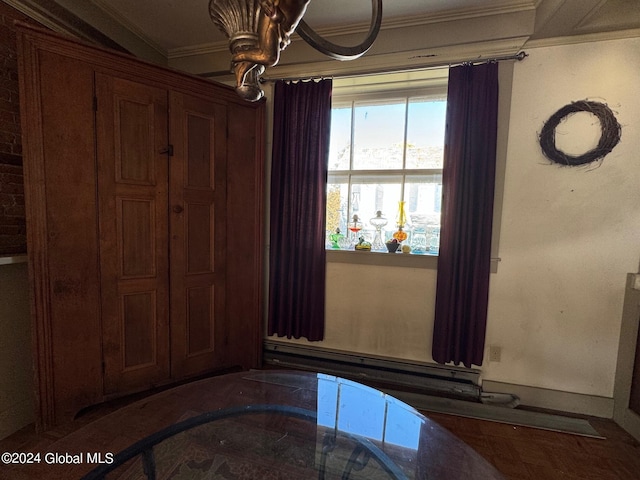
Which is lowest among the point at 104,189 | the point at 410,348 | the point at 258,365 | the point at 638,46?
→ the point at 258,365

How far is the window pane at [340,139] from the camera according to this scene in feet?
7.51

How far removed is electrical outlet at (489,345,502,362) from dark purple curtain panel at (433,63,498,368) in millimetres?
98

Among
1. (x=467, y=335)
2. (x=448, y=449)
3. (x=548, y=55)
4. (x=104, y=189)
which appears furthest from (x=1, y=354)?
(x=548, y=55)

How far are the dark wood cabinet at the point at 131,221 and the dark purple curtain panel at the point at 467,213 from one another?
4.43ft

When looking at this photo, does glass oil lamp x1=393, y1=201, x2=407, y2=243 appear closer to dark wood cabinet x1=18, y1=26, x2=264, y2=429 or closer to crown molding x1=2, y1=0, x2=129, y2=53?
dark wood cabinet x1=18, y1=26, x2=264, y2=429

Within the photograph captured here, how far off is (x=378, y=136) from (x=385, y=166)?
25 cm

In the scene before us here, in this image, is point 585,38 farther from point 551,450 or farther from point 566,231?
point 551,450

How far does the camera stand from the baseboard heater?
6.38ft

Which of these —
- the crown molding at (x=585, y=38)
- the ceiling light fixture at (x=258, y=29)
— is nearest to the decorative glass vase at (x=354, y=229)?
the crown molding at (x=585, y=38)

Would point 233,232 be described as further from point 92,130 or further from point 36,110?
point 36,110

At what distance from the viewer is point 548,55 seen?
5.70 feet

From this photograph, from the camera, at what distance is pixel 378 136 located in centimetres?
223

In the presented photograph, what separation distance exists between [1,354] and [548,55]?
3568mm

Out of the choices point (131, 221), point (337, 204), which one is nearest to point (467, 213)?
point (337, 204)
